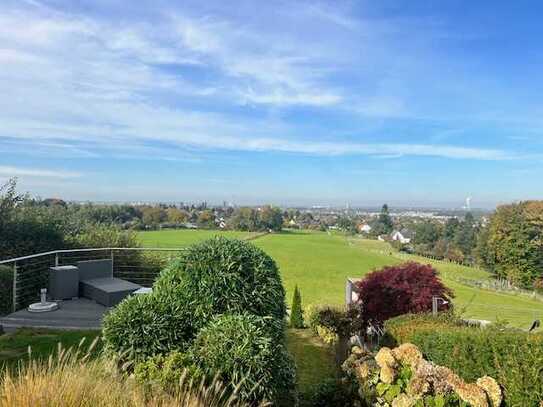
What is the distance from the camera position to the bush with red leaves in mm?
5508

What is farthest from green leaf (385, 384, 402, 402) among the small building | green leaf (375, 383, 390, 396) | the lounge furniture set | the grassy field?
the small building

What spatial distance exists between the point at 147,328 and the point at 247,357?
810 millimetres

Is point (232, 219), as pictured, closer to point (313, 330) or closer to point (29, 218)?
point (29, 218)

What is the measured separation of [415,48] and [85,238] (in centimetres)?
1069

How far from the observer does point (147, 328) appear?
2867 mm

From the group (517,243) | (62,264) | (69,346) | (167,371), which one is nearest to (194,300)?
(167,371)

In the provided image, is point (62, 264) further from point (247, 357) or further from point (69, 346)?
point (247, 357)

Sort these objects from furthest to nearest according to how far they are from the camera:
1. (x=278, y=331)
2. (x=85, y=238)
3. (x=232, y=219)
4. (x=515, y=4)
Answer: (x=232, y=219) < (x=85, y=238) < (x=515, y=4) < (x=278, y=331)

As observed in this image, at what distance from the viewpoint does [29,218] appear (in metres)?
10.4

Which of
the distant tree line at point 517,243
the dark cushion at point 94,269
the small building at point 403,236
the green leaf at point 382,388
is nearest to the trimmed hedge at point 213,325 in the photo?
the green leaf at point 382,388

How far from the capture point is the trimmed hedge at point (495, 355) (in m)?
3.04

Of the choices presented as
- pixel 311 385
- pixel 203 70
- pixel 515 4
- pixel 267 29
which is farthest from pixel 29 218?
pixel 515 4

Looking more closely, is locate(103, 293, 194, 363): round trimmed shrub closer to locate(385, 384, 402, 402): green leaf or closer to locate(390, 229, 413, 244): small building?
locate(385, 384, 402, 402): green leaf

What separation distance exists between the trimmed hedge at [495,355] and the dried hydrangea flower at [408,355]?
35 cm
